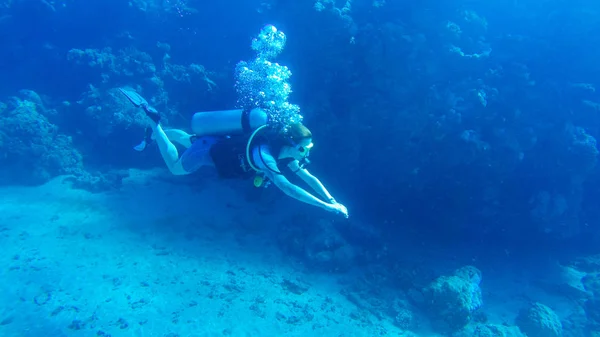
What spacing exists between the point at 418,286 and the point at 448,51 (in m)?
8.20

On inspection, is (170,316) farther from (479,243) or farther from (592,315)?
(592,315)

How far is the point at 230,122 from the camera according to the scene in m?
6.08

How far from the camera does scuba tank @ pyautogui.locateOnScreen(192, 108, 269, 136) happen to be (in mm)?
5863

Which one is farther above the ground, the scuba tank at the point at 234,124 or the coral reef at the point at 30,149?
the scuba tank at the point at 234,124

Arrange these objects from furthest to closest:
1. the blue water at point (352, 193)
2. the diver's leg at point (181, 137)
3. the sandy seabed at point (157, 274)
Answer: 1. the blue water at point (352, 193)
2. the diver's leg at point (181, 137)
3. the sandy seabed at point (157, 274)

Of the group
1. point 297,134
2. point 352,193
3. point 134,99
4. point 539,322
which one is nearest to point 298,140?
point 297,134

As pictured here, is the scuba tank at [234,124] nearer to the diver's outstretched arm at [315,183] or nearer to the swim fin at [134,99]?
the diver's outstretched arm at [315,183]

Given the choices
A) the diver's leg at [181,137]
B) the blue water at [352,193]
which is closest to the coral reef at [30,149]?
the blue water at [352,193]

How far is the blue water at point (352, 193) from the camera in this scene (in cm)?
791

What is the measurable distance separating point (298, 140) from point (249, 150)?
0.84m

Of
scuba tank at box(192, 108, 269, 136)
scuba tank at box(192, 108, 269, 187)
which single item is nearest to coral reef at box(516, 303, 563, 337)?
scuba tank at box(192, 108, 269, 187)

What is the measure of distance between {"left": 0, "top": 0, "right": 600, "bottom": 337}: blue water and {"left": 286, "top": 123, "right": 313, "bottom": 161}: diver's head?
2530mm

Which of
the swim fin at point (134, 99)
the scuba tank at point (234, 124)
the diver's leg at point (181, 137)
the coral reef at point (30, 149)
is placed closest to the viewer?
the scuba tank at point (234, 124)

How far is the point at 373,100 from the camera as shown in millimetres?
11258
